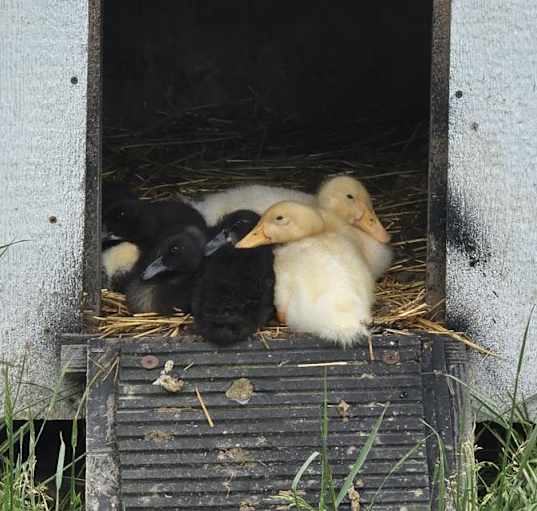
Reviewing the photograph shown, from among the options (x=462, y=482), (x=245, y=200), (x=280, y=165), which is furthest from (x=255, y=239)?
(x=280, y=165)

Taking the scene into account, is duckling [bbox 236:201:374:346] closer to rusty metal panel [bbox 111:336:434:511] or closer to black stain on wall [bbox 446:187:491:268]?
rusty metal panel [bbox 111:336:434:511]

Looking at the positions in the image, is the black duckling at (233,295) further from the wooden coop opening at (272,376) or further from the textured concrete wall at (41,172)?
the textured concrete wall at (41,172)

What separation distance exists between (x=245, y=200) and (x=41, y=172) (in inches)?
43.8

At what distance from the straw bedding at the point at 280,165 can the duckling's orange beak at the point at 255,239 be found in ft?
1.60

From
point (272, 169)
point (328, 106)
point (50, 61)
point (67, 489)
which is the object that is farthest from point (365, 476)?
point (328, 106)

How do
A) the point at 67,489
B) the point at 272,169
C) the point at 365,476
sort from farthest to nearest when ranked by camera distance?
the point at 272,169, the point at 67,489, the point at 365,476

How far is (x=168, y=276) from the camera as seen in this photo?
4.71 metres

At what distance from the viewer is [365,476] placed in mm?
3955

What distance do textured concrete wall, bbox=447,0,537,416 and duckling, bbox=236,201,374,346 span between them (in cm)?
39

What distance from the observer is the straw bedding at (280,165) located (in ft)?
17.4

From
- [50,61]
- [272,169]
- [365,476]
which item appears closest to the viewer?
[365,476]

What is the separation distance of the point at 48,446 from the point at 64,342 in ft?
2.80

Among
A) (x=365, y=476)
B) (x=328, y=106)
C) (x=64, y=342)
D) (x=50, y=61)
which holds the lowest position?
(x=365, y=476)

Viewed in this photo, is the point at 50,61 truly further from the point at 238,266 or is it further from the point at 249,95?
the point at 249,95
